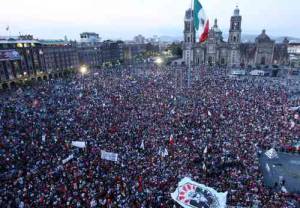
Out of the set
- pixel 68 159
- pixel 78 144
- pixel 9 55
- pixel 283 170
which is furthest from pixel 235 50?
pixel 68 159

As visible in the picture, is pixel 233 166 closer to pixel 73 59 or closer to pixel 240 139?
pixel 240 139

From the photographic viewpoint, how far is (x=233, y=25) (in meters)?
69.3

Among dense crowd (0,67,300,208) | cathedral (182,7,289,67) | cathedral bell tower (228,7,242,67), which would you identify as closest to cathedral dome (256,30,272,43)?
cathedral (182,7,289,67)

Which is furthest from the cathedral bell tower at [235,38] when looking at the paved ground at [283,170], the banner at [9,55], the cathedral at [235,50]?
the banner at [9,55]

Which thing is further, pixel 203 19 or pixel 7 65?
pixel 7 65

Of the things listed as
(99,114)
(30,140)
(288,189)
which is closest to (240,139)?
(288,189)

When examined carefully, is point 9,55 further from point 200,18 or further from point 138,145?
point 200,18

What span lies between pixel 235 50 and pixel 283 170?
60.5 m

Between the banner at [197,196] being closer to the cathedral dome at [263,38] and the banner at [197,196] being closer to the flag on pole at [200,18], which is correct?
the flag on pole at [200,18]

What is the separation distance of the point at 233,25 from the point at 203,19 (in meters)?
54.6

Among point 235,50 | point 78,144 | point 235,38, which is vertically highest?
point 235,38

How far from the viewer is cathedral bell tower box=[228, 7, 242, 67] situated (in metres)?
68.2

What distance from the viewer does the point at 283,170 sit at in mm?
17078

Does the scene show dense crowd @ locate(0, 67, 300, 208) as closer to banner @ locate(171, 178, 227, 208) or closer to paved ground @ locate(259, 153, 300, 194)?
banner @ locate(171, 178, 227, 208)
